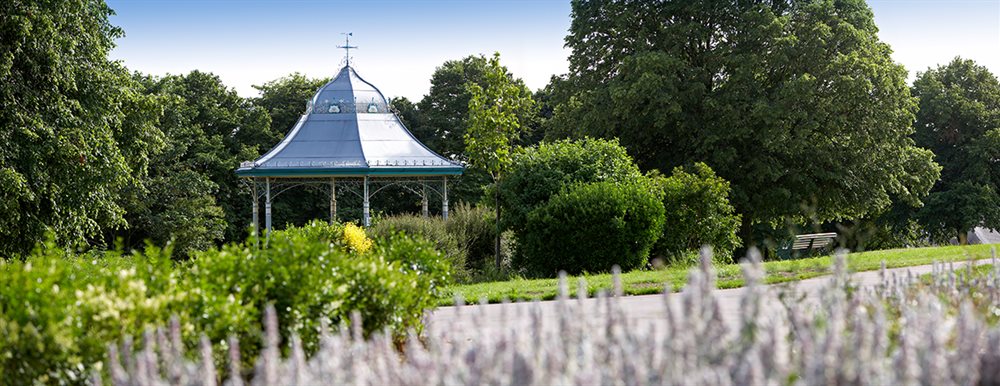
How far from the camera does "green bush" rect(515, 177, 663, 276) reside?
14258 mm

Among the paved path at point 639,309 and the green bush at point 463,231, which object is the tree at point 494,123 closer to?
the green bush at point 463,231

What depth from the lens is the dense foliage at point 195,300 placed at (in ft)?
13.0

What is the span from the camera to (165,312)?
4.26 m

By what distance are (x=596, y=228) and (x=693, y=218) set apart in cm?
302

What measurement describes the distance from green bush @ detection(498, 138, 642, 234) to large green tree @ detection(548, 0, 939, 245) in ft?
20.4

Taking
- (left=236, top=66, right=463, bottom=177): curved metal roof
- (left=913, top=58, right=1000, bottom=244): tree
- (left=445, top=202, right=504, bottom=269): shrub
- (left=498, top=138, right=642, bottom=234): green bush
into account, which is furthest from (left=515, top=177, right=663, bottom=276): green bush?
(left=913, top=58, right=1000, bottom=244): tree

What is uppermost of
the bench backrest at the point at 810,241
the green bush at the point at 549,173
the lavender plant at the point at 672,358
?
the green bush at the point at 549,173

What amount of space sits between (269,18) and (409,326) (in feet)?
61.8

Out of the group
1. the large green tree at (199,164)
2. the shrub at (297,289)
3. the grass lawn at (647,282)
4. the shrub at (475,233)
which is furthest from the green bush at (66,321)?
the large green tree at (199,164)

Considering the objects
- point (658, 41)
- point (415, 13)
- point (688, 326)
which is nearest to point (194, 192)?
point (415, 13)

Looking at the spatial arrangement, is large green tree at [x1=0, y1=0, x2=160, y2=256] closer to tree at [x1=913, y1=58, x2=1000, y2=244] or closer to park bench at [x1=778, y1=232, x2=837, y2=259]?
park bench at [x1=778, y1=232, x2=837, y2=259]

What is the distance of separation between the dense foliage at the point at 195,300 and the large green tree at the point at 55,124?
13156 millimetres

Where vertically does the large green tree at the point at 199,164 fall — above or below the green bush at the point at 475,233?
above

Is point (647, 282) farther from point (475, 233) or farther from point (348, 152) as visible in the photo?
point (348, 152)
